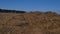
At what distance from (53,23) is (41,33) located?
4.65m

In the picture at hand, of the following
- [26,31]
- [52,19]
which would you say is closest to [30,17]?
[52,19]

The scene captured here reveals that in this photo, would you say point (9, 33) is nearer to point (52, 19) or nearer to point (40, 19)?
point (40, 19)

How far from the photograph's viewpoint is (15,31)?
14.4 metres

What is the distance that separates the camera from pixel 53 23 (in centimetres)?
1845

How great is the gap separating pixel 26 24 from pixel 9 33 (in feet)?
12.1

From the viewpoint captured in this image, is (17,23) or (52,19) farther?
(52,19)

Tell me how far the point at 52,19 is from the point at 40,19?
5.59 feet

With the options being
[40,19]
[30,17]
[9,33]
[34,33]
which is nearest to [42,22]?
[40,19]

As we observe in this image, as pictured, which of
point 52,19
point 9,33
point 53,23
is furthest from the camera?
point 52,19

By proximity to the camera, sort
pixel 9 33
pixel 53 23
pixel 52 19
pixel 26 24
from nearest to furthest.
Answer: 1. pixel 9 33
2. pixel 26 24
3. pixel 53 23
4. pixel 52 19

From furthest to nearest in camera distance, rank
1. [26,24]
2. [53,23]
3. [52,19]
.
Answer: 1. [52,19]
2. [53,23]
3. [26,24]

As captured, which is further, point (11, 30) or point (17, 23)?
point (17, 23)

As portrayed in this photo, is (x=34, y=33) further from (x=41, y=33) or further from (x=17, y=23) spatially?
(x=17, y=23)

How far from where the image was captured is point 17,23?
17375 mm
